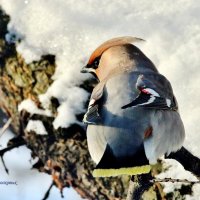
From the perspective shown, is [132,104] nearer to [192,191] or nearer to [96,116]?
[96,116]

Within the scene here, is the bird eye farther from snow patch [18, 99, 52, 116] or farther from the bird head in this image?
snow patch [18, 99, 52, 116]

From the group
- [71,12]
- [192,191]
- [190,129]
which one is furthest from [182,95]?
[71,12]

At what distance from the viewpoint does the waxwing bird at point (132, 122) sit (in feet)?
11.1

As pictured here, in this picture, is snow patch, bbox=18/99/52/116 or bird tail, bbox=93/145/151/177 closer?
bird tail, bbox=93/145/151/177

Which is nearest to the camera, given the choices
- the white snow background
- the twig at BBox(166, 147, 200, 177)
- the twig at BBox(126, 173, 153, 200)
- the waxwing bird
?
the twig at BBox(126, 173, 153, 200)

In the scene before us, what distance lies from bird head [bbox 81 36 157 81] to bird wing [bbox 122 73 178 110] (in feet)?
0.68

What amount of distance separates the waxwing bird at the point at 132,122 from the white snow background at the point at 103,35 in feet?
0.59

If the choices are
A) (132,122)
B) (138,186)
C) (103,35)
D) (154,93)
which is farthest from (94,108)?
(103,35)


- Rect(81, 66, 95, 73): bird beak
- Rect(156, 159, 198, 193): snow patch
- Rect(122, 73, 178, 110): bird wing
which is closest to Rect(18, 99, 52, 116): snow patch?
Rect(81, 66, 95, 73): bird beak

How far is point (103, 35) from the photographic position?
13.3 feet

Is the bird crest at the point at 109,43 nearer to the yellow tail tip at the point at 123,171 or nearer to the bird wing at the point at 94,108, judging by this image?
the bird wing at the point at 94,108

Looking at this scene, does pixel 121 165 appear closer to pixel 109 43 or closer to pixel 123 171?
pixel 123 171

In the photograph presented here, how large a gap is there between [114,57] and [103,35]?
14 cm

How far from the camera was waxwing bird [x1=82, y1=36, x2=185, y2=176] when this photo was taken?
Answer: 11.1ft
